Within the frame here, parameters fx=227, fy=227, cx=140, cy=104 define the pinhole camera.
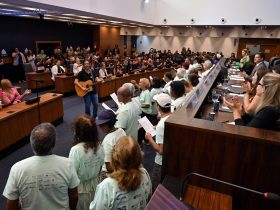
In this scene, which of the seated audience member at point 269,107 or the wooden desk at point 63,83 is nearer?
the seated audience member at point 269,107

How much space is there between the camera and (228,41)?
16328 millimetres

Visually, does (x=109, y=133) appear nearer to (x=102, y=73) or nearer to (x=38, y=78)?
(x=102, y=73)

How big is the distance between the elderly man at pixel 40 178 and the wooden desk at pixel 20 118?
2.86m

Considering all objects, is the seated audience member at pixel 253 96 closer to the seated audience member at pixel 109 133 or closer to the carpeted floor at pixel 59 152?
the seated audience member at pixel 109 133

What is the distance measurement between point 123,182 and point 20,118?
3.97 metres

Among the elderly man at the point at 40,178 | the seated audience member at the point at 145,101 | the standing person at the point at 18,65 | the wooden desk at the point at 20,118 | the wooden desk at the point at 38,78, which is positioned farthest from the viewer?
the standing person at the point at 18,65

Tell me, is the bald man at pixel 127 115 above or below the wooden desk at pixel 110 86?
above

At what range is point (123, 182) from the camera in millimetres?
1406

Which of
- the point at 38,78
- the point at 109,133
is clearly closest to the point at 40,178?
the point at 109,133

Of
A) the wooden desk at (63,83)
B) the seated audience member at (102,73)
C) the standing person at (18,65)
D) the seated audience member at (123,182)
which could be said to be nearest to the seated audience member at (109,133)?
the seated audience member at (123,182)

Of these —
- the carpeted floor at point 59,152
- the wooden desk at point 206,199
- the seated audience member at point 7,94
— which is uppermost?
the seated audience member at point 7,94

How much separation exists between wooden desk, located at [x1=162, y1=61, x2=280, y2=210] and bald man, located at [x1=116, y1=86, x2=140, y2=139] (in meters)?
1.10

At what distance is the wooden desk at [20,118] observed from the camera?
422 centimetres

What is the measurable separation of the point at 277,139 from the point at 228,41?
16.3 m
